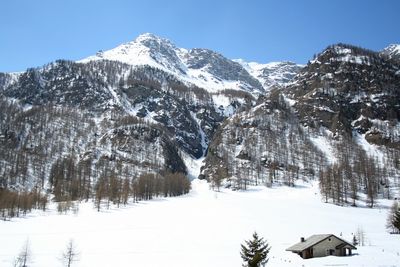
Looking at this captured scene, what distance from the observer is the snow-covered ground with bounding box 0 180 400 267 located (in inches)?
2603

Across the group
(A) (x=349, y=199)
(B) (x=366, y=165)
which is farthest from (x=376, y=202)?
(B) (x=366, y=165)

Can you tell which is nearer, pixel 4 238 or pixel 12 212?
pixel 4 238

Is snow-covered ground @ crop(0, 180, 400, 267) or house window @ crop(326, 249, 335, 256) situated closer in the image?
snow-covered ground @ crop(0, 180, 400, 267)

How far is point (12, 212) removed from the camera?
139m

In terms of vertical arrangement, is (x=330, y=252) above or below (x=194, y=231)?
below

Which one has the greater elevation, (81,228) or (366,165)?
(366,165)

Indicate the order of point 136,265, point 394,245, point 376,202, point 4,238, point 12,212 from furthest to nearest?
1. point 376,202
2. point 12,212
3. point 4,238
4. point 394,245
5. point 136,265

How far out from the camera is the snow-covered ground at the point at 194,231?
6612 centimetres

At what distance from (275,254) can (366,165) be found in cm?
14924

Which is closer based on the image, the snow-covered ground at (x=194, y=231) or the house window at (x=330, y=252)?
the snow-covered ground at (x=194, y=231)

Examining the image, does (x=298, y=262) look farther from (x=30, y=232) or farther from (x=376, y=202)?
(x=376, y=202)

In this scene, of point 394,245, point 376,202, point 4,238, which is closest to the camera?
point 394,245

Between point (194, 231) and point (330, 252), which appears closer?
point (330, 252)

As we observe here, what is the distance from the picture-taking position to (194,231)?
93.9 m
